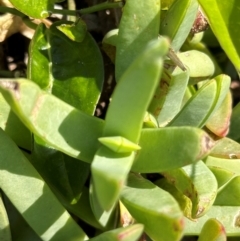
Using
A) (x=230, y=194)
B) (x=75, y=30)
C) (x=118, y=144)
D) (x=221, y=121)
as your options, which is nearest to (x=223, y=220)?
(x=230, y=194)

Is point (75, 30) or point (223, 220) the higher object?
point (75, 30)

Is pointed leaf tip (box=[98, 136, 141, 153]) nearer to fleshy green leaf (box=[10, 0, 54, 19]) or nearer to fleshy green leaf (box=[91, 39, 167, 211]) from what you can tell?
fleshy green leaf (box=[91, 39, 167, 211])

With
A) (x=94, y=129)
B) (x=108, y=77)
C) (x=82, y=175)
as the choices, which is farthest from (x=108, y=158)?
(x=108, y=77)

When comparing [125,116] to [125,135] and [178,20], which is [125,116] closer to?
[125,135]

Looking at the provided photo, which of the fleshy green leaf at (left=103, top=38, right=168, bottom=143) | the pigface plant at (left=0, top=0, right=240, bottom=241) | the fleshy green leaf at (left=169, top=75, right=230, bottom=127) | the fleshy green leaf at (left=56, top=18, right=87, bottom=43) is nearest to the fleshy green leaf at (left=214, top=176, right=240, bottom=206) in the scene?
the pigface plant at (left=0, top=0, right=240, bottom=241)

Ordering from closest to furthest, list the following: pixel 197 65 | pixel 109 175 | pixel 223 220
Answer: pixel 109 175, pixel 223 220, pixel 197 65

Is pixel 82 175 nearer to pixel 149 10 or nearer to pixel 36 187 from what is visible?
pixel 36 187

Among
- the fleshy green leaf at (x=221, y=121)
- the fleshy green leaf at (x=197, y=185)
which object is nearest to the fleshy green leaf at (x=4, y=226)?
the fleshy green leaf at (x=197, y=185)

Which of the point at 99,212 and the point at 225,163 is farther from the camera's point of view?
the point at 225,163
